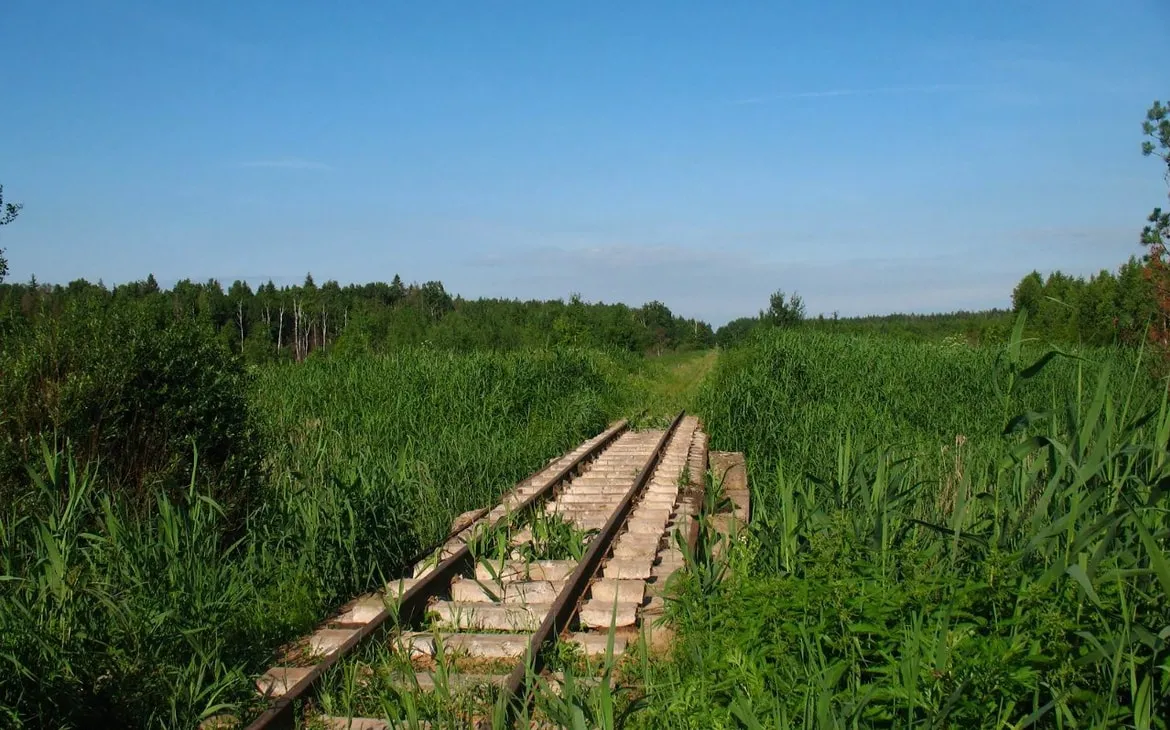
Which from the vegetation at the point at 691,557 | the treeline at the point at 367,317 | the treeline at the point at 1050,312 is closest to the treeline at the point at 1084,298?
the treeline at the point at 1050,312

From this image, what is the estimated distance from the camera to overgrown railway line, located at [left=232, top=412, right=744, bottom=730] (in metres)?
4.00

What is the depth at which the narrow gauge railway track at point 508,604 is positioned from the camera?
13.6ft

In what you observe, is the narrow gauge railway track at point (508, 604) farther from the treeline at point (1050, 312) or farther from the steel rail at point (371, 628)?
the treeline at point (1050, 312)

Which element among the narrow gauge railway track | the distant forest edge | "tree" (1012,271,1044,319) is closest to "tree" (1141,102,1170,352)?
the distant forest edge

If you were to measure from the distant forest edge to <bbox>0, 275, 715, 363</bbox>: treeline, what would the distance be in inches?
1.5

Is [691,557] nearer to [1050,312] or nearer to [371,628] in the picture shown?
[371,628]

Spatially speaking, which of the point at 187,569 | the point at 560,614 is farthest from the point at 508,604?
the point at 187,569

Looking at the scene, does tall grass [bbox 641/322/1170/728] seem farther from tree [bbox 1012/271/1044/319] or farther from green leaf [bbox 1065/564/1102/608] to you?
tree [bbox 1012/271/1044/319]

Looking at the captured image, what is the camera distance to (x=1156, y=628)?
3.22 m

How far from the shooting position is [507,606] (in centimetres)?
535

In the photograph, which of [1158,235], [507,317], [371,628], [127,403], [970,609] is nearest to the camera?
[970,609]

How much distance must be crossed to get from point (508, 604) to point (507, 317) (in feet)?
212

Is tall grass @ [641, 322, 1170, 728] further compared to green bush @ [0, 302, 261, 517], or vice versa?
green bush @ [0, 302, 261, 517]

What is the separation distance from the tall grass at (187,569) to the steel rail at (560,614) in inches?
46.8
